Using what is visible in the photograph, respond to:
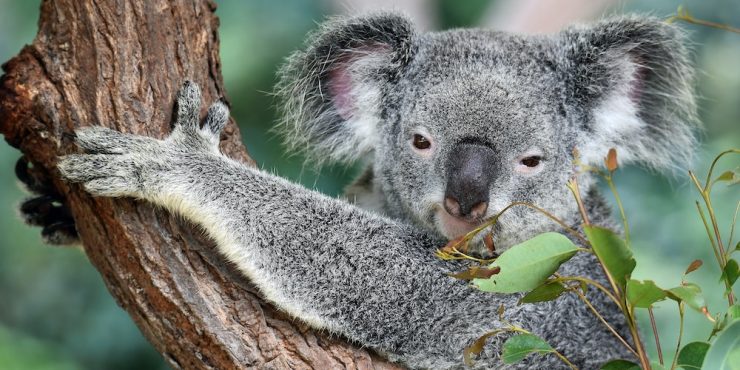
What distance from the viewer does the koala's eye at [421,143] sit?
9.49 feet

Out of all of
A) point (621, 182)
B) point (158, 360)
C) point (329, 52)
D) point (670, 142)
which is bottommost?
point (158, 360)

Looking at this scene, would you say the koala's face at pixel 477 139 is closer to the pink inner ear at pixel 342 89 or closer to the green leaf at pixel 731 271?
the pink inner ear at pixel 342 89

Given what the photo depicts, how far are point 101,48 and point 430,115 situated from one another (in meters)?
1.20

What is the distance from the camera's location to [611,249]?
1.71 metres

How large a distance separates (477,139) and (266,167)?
2.14 metres

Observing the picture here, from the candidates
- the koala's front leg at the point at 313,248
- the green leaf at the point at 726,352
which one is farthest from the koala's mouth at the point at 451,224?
the green leaf at the point at 726,352

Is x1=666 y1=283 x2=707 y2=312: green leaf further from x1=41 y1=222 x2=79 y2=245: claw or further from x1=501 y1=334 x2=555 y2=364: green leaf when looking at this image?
x1=41 y1=222 x2=79 y2=245: claw

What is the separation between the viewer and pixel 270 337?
2496 millimetres

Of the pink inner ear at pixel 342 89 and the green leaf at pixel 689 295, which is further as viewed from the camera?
the pink inner ear at pixel 342 89

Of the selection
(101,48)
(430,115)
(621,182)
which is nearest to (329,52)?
(430,115)

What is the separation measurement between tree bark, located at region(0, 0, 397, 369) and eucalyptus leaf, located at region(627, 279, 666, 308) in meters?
1.11

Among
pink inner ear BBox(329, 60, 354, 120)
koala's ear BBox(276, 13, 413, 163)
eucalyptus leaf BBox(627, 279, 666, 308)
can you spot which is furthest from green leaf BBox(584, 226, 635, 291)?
pink inner ear BBox(329, 60, 354, 120)

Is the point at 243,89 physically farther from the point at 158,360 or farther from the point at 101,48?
the point at 101,48

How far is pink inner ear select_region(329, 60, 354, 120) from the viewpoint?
3.27 metres
